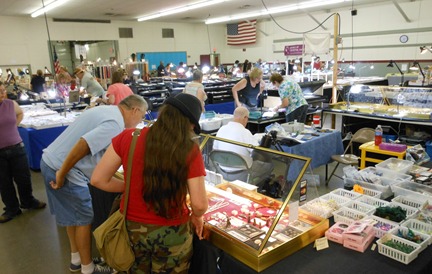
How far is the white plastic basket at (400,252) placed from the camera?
175 cm

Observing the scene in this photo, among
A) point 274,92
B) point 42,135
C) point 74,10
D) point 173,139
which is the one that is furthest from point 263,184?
point 74,10

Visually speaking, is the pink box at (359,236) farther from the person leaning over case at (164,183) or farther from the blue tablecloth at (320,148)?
the blue tablecloth at (320,148)

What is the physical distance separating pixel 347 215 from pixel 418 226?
42 cm

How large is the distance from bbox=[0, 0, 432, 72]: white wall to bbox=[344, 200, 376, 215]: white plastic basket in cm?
1288

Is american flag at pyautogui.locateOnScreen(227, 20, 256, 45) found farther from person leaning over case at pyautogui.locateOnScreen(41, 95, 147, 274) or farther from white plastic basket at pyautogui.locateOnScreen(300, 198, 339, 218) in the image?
white plastic basket at pyautogui.locateOnScreen(300, 198, 339, 218)

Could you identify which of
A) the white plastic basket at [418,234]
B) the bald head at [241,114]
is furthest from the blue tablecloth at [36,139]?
the white plastic basket at [418,234]

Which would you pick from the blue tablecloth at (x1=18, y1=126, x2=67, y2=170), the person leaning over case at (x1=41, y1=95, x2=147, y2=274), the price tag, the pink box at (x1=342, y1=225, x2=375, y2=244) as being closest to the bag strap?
the person leaning over case at (x1=41, y1=95, x2=147, y2=274)

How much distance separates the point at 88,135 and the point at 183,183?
1.05 metres

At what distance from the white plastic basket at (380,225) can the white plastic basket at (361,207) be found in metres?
0.07

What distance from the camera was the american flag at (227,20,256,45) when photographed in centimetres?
1838

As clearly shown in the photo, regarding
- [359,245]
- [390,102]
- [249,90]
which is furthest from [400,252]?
[249,90]

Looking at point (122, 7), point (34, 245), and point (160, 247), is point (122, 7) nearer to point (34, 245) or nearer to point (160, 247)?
point (34, 245)

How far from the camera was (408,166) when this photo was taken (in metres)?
3.05

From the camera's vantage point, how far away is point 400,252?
5.76ft
